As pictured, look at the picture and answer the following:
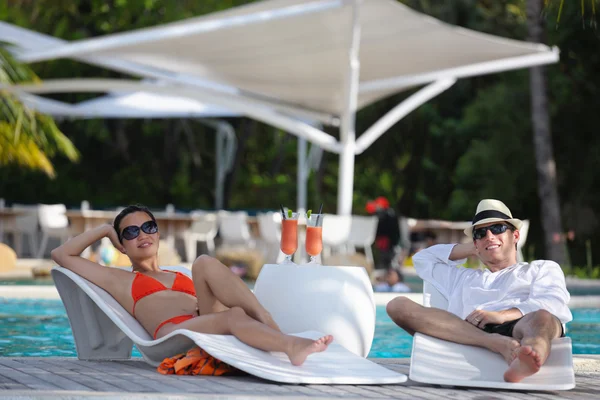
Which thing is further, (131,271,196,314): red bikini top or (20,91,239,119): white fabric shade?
(20,91,239,119): white fabric shade

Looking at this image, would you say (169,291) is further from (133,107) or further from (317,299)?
(133,107)

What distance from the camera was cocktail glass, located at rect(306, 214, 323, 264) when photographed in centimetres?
487

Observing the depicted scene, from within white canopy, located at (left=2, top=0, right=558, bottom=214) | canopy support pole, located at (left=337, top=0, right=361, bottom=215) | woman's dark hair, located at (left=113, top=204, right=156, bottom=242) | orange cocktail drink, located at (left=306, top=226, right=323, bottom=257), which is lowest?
orange cocktail drink, located at (left=306, top=226, right=323, bottom=257)

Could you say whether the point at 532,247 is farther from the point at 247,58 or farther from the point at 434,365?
the point at 434,365

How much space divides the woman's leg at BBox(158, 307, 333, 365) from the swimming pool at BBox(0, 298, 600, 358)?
2.60 m

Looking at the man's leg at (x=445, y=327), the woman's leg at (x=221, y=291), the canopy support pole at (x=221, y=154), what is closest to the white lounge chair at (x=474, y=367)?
the man's leg at (x=445, y=327)

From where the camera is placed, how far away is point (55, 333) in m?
7.77

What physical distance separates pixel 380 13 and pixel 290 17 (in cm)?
106

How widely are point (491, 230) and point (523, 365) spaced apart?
0.65 meters

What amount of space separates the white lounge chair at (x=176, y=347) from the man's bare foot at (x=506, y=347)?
1.29 feet

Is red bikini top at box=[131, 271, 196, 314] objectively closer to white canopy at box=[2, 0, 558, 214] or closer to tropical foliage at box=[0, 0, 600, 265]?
white canopy at box=[2, 0, 558, 214]

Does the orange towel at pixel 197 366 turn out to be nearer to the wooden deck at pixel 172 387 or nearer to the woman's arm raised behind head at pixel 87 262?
the wooden deck at pixel 172 387

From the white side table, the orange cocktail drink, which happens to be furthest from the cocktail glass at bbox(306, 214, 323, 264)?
the white side table

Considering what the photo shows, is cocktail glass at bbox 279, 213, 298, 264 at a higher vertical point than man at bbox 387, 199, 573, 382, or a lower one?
higher
